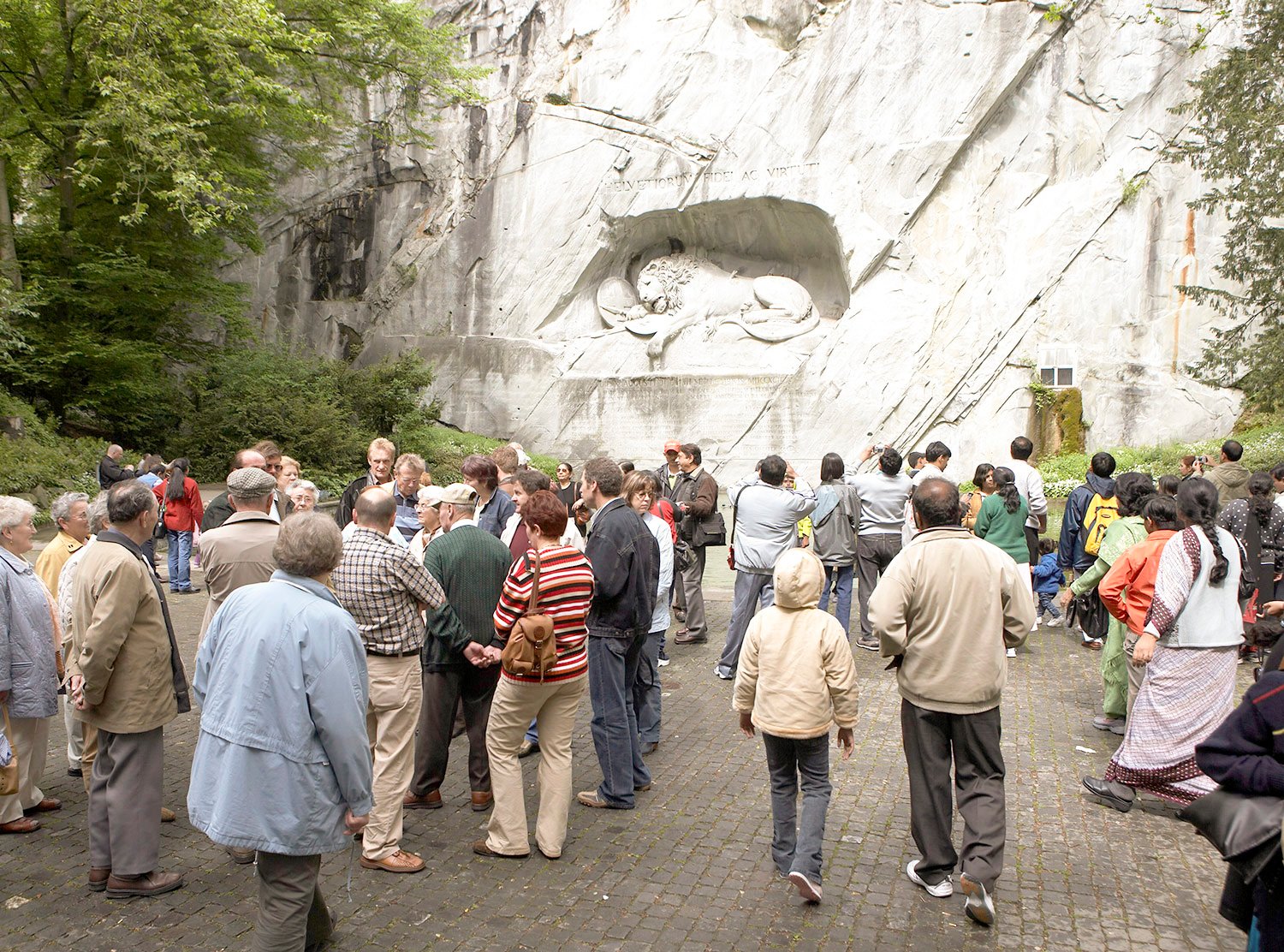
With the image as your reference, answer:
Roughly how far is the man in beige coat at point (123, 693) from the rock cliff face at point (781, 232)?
55.0 ft

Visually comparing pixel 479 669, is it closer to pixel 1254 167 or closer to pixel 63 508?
pixel 63 508

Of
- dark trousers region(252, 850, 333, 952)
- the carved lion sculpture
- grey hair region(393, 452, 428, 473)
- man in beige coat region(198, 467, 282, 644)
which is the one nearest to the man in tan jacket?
dark trousers region(252, 850, 333, 952)

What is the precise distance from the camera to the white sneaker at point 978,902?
12.1 feet

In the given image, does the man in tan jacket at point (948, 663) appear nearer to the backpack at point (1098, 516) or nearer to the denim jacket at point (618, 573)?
the denim jacket at point (618, 573)

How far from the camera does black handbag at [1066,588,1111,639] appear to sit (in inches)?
297

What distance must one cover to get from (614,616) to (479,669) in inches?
30.7

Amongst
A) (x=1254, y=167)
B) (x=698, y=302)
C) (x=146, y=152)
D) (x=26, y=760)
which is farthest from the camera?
(x=698, y=302)

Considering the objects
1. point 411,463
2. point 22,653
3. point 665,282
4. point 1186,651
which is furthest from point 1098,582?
point 665,282

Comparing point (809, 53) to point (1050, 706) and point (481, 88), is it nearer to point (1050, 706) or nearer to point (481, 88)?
point (481, 88)

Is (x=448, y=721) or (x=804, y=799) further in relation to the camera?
(x=448, y=721)

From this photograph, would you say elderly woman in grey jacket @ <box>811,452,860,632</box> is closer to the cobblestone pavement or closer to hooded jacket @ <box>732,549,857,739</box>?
the cobblestone pavement

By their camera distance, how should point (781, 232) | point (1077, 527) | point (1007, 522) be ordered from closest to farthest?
point (1007, 522) < point (1077, 527) < point (781, 232)

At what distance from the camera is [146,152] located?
16.5m

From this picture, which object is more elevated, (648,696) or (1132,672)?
(1132,672)
